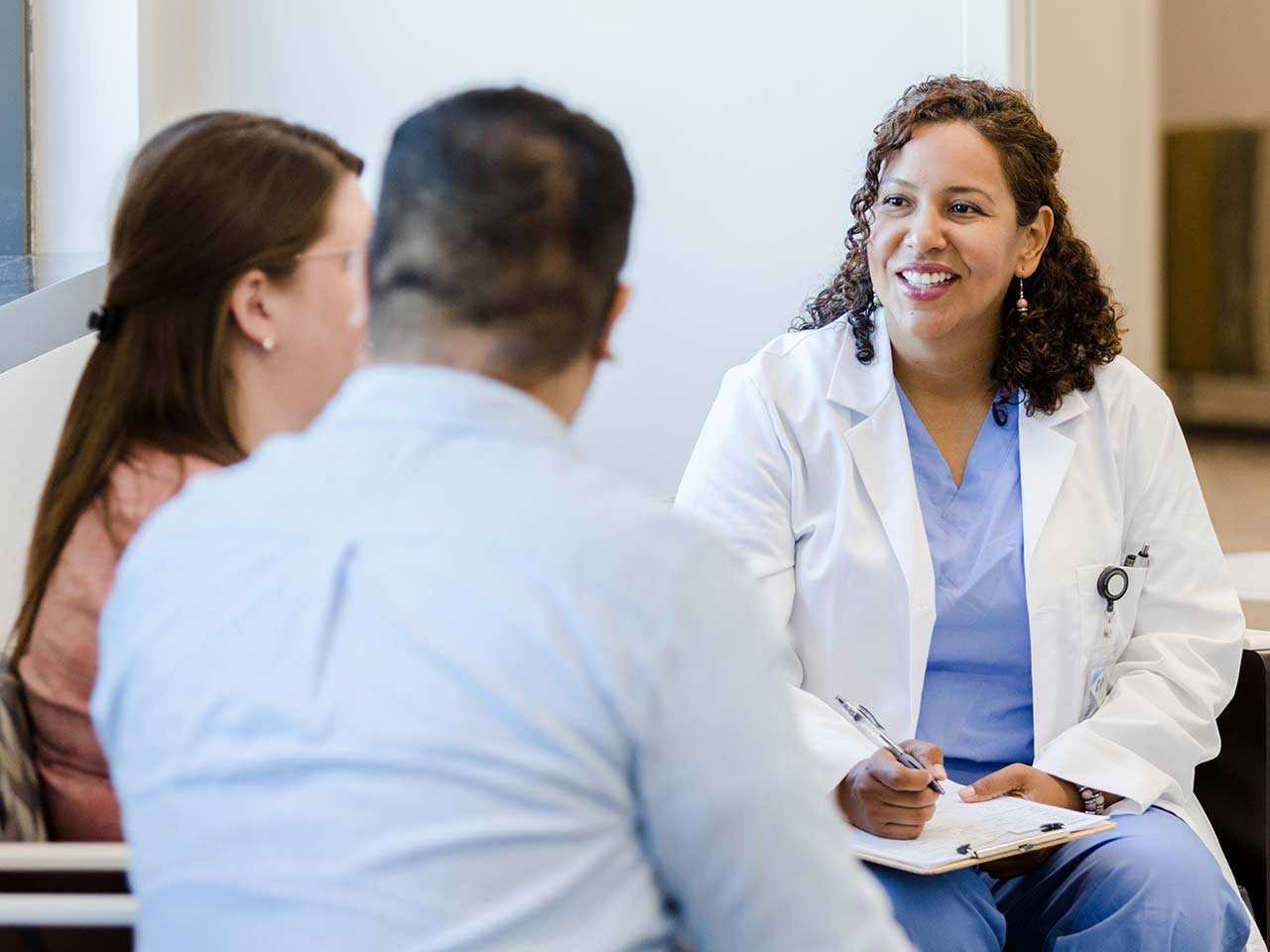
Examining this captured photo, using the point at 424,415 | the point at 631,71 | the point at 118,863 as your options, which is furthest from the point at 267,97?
the point at 424,415

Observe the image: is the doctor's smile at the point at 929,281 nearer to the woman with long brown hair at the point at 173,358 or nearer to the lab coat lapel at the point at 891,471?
the lab coat lapel at the point at 891,471

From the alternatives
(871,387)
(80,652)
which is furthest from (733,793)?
(871,387)

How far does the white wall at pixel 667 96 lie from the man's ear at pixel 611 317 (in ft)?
6.32

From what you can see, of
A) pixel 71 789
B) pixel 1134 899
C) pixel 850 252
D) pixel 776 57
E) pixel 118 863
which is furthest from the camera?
pixel 776 57

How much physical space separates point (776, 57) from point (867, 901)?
90.5 inches

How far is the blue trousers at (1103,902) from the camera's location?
5.87 ft

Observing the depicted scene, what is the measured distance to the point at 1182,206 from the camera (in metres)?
2.96

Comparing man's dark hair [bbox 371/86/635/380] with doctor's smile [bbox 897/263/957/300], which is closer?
man's dark hair [bbox 371/86/635/380]

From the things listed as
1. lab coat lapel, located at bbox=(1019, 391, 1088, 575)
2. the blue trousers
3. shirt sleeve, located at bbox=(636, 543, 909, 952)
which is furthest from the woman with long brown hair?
lab coat lapel, located at bbox=(1019, 391, 1088, 575)

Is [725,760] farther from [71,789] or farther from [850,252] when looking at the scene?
[850,252]

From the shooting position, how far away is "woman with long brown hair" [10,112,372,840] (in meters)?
1.41

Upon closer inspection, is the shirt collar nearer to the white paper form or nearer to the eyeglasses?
the eyeglasses

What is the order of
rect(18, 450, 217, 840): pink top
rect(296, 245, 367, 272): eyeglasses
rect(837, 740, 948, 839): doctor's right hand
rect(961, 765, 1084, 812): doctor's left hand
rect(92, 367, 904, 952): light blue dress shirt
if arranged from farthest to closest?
rect(961, 765, 1084, 812): doctor's left hand
rect(837, 740, 948, 839): doctor's right hand
rect(296, 245, 367, 272): eyeglasses
rect(18, 450, 217, 840): pink top
rect(92, 367, 904, 952): light blue dress shirt

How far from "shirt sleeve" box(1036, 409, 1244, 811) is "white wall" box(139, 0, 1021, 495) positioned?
2.92ft
